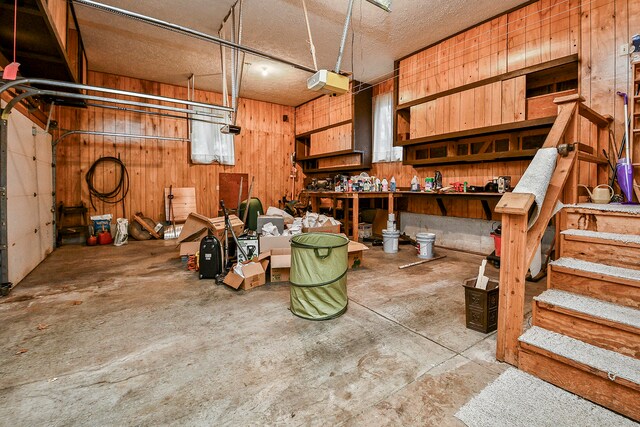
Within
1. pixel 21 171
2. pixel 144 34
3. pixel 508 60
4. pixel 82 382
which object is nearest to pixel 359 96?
pixel 508 60

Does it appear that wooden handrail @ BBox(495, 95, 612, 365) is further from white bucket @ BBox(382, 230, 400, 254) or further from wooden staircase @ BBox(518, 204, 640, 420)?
white bucket @ BBox(382, 230, 400, 254)

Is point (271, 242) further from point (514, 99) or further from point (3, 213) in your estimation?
point (514, 99)

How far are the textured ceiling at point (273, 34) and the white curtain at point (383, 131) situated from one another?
0.52m

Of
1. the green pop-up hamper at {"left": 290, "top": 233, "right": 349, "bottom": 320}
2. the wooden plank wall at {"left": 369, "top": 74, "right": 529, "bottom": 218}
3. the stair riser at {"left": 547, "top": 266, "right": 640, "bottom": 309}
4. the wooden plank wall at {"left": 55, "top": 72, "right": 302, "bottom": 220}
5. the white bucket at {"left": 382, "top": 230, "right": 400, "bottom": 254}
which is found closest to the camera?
the stair riser at {"left": 547, "top": 266, "right": 640, "bottom": 309}

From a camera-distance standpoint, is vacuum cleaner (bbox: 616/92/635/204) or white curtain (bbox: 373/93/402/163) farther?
white curtain (bbox: 373/93/402/163)

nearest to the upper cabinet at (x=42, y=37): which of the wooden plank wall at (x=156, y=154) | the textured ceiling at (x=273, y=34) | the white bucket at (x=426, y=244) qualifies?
the textured ceiling at (x=273, y=34)

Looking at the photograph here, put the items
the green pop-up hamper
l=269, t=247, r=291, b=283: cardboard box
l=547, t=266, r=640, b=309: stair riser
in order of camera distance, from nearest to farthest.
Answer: l=547, t=266, r=640, b=309: stair riser
the green pop-up hamper
l=269, t=247, r=291, b=283: cardboard box

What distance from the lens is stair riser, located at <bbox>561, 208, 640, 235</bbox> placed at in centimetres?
198

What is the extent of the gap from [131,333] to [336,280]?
159 centimetres

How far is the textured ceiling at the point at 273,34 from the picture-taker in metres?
3.92

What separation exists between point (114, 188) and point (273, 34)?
4.46 m

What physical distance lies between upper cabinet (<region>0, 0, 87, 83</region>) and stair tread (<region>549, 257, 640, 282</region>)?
4.36 meters

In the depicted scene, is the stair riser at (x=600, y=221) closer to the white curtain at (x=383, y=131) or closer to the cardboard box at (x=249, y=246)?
the cardboard box at (x=249, y=246)

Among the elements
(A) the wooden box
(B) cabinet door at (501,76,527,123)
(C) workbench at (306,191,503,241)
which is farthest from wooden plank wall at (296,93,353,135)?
(A) the wooden box
